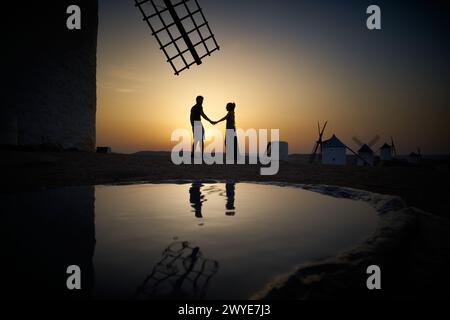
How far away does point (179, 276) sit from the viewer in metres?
1.27

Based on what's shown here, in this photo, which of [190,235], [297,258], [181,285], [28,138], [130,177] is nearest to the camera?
[181,285]

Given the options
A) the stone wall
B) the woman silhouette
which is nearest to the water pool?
the woman silhouette

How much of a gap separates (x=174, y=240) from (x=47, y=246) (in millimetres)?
836

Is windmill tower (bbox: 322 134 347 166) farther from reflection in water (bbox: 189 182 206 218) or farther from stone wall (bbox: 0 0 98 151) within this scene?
reflection in water (bbox: 189 182 206 218)

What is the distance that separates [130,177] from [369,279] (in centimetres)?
542

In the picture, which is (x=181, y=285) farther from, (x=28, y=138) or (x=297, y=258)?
(x=28, y=138)

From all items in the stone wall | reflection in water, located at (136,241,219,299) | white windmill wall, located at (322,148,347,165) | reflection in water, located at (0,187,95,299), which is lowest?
reflection in water, located at (136,241,219,299)

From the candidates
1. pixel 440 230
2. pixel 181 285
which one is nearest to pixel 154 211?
pixel 181 285

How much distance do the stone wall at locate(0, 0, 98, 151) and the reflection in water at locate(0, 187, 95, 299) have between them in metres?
6.49

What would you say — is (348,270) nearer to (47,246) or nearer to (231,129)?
(47,246)

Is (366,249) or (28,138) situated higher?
(28,138)

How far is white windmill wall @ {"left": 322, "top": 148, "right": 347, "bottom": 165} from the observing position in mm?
33469

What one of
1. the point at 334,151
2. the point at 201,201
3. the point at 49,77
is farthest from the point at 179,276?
the point at 334,151
